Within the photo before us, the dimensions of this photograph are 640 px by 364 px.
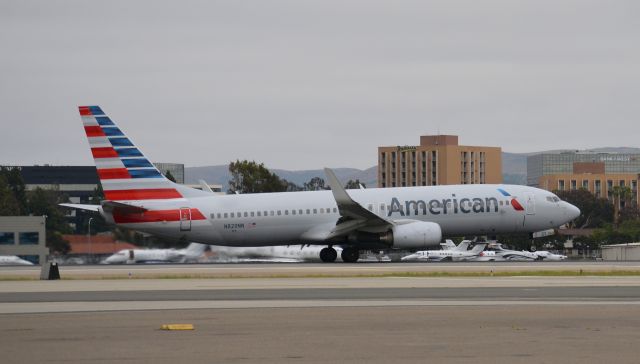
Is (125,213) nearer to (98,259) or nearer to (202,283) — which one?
(98,259)

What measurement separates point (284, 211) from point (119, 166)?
841cm

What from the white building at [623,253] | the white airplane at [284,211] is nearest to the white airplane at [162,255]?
→ the white airplane at [284,211]

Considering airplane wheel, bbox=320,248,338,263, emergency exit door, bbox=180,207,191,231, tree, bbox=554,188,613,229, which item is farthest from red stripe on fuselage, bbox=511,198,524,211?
tree, bbox=554,188,613,229

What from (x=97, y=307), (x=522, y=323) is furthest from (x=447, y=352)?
(x=97, y=307)

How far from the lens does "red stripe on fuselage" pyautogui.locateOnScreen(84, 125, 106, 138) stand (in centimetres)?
5884

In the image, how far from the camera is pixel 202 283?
40875 millimetres

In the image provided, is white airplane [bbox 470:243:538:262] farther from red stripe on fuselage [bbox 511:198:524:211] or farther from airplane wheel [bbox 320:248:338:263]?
airplane wheel [bbox 320:248:338:263]

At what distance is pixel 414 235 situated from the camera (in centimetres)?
5753

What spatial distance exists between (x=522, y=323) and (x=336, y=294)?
989cm

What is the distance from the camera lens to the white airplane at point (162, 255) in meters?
61.3

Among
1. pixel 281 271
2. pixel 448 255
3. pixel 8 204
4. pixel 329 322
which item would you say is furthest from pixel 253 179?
pixel 329 322

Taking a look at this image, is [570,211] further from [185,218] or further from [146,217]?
[146,217]

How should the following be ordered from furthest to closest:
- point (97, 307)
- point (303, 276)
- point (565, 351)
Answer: point (303, 276) < point (97, 307) < point (565, 351)

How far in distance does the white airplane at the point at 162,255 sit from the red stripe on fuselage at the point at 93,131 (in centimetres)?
677
